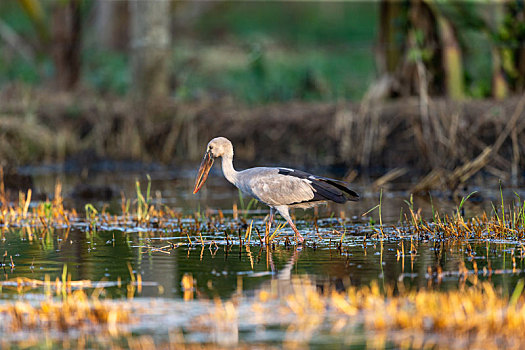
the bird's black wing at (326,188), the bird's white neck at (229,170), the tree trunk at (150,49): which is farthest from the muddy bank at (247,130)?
the bird's black wing at (326,188)

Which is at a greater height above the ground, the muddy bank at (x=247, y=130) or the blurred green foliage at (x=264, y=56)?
the blurred green foliage at (x=264, y=56)

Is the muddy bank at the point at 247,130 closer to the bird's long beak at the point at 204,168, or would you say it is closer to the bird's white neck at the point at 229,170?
the bird's long beak at the point at 204,168

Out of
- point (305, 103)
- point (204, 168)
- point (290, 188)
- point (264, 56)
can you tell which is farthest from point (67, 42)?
point (290, 188)

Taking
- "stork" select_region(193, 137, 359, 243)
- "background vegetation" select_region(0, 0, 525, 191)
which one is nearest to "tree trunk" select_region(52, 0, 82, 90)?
"background vegetation" select_region(0, 0, 525, 191)

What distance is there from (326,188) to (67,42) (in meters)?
14.0

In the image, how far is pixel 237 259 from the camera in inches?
350

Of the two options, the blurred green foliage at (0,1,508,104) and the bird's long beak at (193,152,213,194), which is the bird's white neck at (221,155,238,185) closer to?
the bird's long beak at (193,152,213,194)

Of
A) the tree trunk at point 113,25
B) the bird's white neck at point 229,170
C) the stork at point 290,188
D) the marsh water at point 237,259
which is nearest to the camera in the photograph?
the marsh water at point 237,259

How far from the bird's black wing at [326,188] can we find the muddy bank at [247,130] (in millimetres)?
6515

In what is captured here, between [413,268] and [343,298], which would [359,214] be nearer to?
[413,268]

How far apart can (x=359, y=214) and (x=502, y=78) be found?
28.4ft

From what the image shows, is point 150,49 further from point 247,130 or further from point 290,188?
point 290,188

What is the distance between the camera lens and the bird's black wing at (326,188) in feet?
31.5

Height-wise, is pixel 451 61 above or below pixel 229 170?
above
